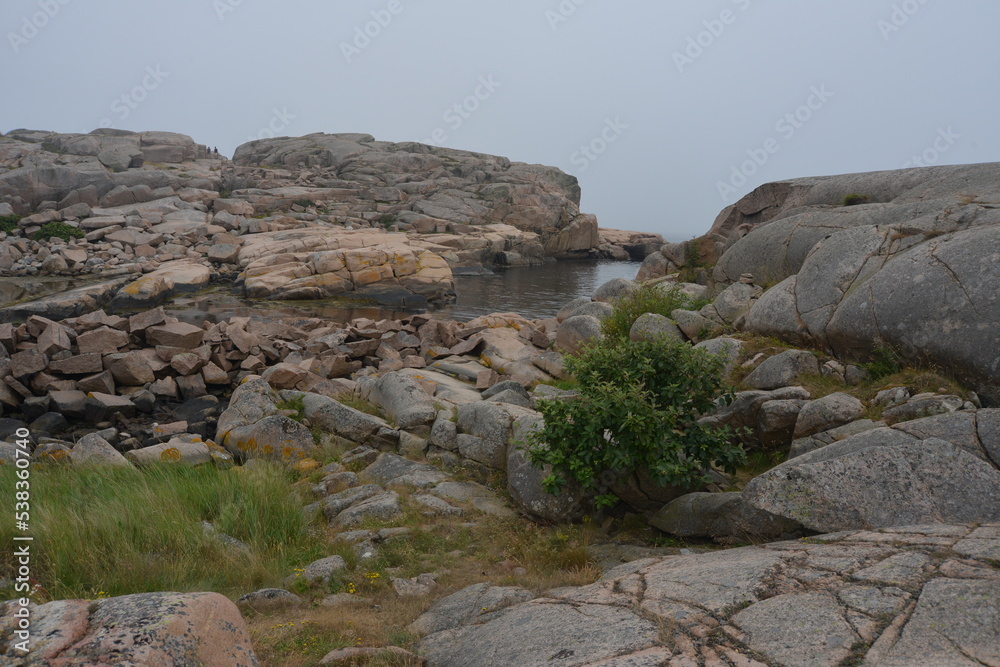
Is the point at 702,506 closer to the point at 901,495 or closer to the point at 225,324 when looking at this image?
the point at 901,495

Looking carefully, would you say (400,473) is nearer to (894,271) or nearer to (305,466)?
(305,466)

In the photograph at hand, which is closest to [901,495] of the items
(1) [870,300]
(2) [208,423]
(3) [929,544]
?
(3) [929,544]

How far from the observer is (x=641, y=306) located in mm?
14203

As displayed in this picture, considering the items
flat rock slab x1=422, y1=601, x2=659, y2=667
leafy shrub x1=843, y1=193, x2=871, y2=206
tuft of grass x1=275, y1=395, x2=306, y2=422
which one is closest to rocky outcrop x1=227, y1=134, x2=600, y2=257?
leafy shrub x1=843, y1=193, x2=871, y2=206

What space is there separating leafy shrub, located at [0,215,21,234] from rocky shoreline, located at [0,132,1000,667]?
1214 inches

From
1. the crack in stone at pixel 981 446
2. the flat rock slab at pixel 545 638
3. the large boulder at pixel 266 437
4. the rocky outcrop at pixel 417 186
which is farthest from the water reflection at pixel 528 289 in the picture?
the flat rock slab at pixel 545 638

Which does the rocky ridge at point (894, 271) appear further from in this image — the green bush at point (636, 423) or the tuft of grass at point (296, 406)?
the tuft of grass at point (296, 406)

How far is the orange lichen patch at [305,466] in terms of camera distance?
30.7ft

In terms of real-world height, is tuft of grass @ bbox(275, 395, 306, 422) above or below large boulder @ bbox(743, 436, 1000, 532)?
above

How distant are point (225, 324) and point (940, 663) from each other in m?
20.8

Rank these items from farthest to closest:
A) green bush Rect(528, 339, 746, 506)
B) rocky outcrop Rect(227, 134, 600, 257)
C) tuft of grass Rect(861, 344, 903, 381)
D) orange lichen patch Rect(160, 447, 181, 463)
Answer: rocky outcrop Rect(227, 134, 600, 257), orange lichen patch Rect(160, 447, 181, 463), tuft of grass Rect(861, 344, 903, 381), green bush Rect(528, 339, 746, 506)

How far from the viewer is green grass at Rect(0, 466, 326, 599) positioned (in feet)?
18.6

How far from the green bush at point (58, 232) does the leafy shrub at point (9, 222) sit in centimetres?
238

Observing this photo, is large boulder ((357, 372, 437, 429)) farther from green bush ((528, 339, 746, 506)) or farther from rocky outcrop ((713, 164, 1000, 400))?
rocky outcrop ((713, 164, 1000, 400))
